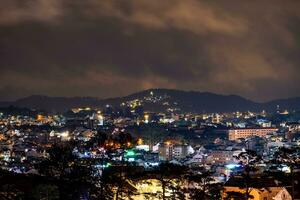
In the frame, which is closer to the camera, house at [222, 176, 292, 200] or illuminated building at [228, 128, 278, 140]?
house at [222, 176, 292, 200]

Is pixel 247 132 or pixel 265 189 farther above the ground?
pixel 247 132

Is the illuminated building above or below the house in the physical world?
above

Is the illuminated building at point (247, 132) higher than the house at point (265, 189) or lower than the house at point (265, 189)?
higher

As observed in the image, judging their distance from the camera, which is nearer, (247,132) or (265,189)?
(265,189)

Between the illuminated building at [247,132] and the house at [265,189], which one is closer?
the house at [265,189]

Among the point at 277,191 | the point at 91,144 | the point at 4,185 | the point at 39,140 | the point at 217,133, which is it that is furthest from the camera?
the point at 217,133

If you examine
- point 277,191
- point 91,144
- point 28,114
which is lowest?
point 277,191

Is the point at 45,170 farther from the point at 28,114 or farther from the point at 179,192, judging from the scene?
the point at 28,114

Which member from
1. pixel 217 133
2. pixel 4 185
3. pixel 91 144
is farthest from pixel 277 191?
pixel 217 133
